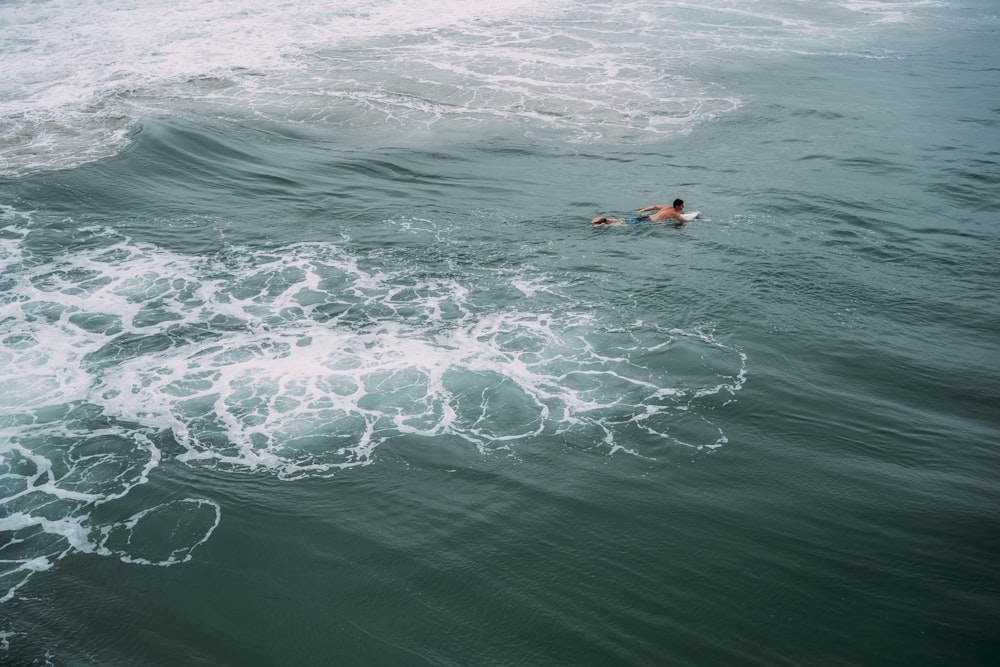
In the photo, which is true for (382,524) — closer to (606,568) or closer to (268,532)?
(268,532)

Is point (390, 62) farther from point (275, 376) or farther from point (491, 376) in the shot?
point (491, 376)

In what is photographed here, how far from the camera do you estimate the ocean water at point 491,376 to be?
905cm

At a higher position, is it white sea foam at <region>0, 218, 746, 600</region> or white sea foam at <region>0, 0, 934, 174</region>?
white sea foam at <region>0, 0, 934, 174</region>

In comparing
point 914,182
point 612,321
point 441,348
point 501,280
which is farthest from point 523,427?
point 914,182

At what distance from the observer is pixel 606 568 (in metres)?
9.52

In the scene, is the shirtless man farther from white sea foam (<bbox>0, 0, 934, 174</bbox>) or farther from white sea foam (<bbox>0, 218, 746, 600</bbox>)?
white sea foam (<bbox>0, 0, 934, 174</bbox>)

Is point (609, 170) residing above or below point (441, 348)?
above

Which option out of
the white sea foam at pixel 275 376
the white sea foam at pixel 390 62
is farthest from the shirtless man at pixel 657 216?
the white sea foam at pixel 390 62

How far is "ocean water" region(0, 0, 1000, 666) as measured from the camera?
9.05 meters

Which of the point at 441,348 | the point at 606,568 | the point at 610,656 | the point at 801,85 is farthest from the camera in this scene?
the point at 801,85

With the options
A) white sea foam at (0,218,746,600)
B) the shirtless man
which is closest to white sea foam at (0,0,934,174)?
the shirtless man

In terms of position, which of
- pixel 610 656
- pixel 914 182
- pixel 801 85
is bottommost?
pixel 610 656

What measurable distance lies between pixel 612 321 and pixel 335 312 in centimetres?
545

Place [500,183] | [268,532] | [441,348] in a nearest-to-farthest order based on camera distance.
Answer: [268,532], [441,348], [500,183]
